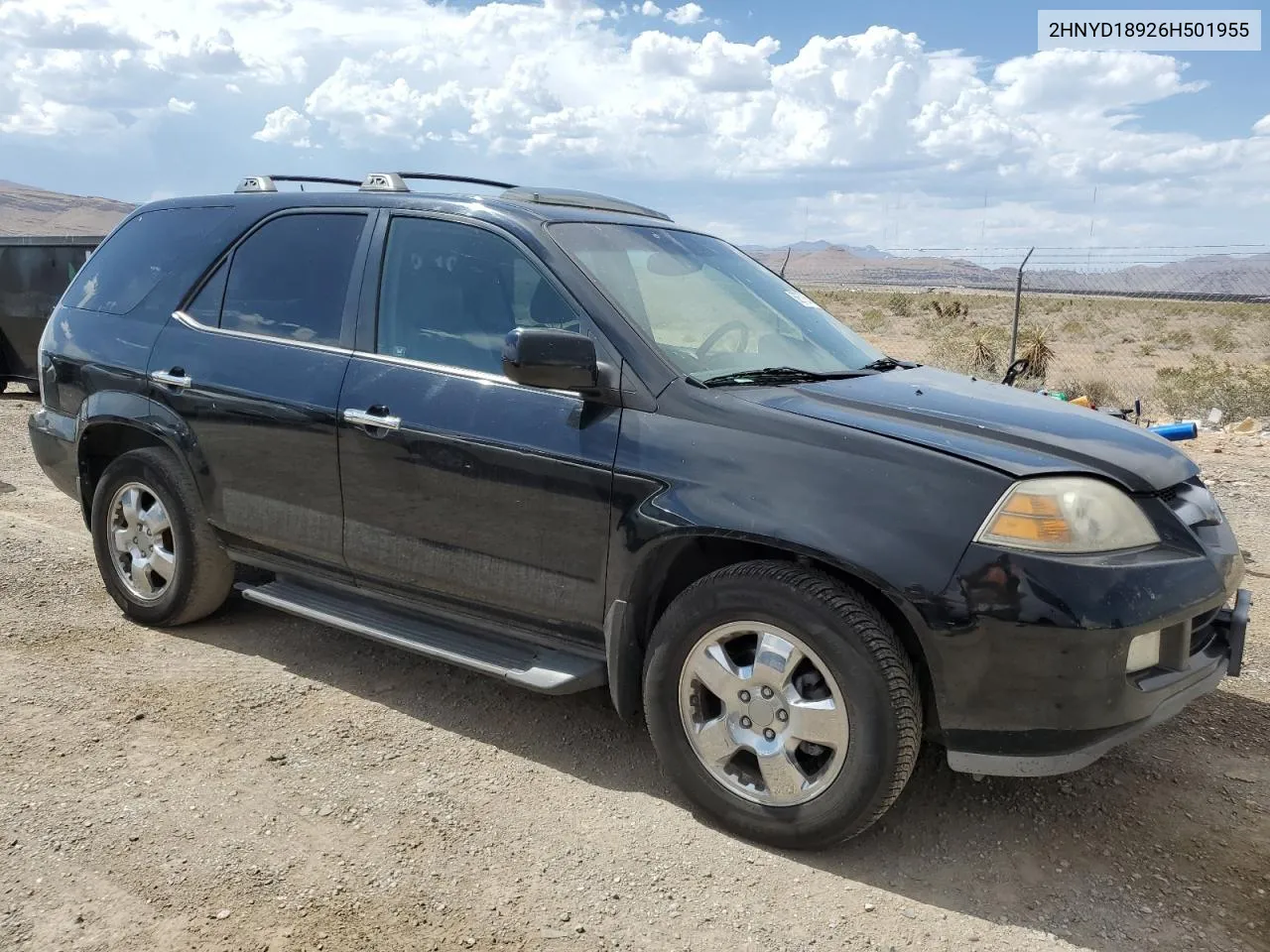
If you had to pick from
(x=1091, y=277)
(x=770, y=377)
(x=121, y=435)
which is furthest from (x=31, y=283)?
(x=1091, y=277)

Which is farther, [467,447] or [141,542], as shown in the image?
[141,542]

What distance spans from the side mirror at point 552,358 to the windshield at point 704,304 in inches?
10.9

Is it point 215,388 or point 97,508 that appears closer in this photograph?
point 215,388

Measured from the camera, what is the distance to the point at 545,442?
11.2ft

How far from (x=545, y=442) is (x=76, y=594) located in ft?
10.4

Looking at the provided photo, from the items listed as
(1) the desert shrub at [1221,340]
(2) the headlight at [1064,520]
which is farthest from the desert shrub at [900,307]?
(2) the headlight at [1064,520]

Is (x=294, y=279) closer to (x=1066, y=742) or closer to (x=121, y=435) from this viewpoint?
(x=121, y=435)

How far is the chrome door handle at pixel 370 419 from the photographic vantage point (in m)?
3.72

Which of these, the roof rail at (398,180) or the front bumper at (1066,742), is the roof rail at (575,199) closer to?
the roof rail at (398,180)

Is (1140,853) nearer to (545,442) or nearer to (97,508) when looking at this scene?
(545,442)

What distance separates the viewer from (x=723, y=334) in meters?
3.73

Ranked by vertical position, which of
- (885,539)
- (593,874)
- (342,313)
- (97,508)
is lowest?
(593,874)

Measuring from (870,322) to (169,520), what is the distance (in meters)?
33.4

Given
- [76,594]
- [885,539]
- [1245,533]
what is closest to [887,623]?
[885,539]
